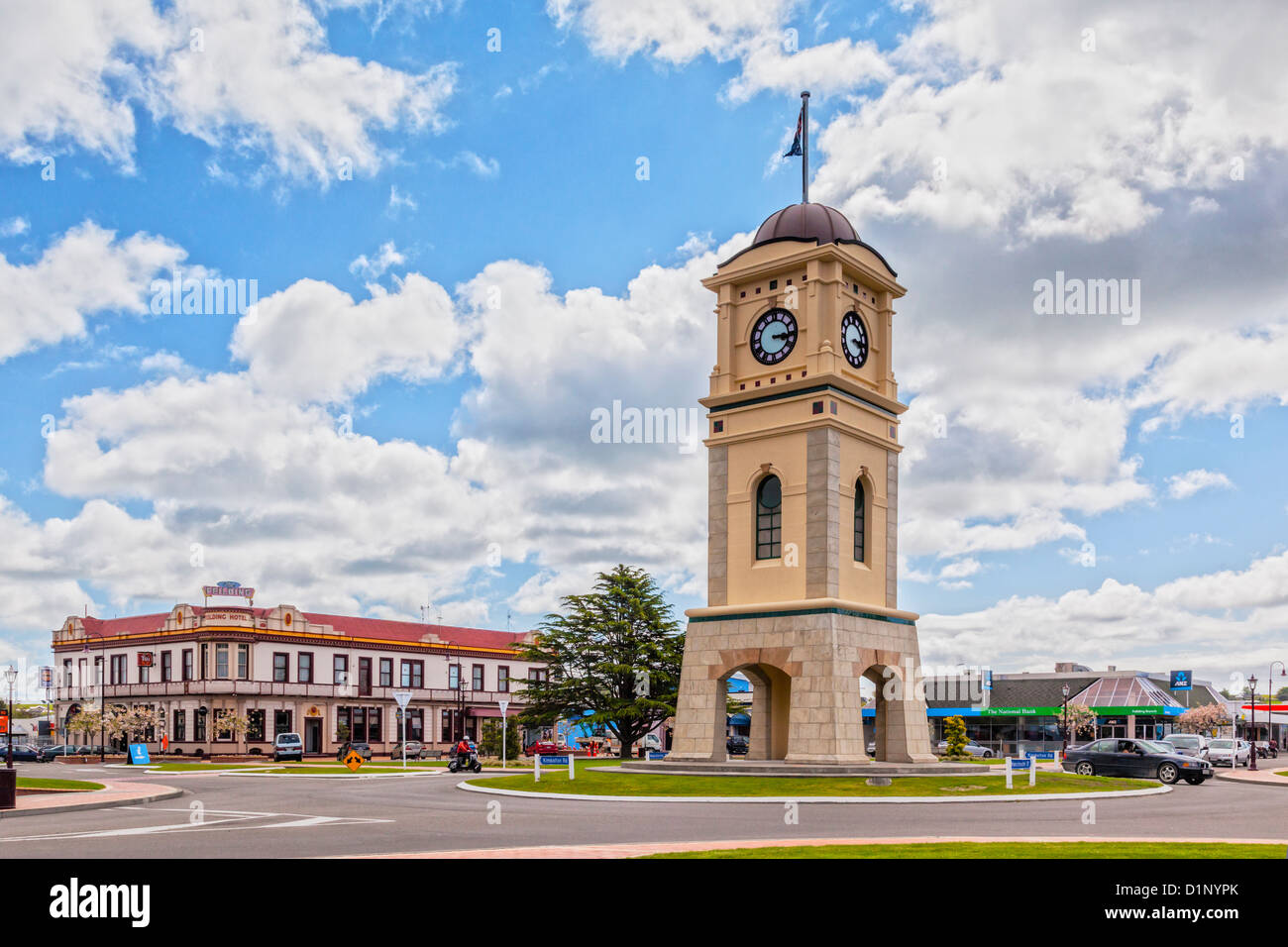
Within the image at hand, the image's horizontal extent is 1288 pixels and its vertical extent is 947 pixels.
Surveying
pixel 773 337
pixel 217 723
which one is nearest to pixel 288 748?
pixel 217 723

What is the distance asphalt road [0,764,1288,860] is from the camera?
16.9 meters

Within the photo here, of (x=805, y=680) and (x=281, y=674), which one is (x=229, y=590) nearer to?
(x=281, y=674)

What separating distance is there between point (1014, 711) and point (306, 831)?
75.2 meters

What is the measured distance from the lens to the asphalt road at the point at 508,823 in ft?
55.5

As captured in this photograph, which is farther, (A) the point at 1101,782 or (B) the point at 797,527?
(B) the point at 797,527

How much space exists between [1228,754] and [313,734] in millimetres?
53438

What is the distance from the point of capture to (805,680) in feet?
119

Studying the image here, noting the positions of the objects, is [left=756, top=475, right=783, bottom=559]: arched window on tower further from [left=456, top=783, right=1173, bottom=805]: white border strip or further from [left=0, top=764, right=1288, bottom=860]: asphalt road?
[left=0, top=764, right=1288, bottom=860]: asphalt road

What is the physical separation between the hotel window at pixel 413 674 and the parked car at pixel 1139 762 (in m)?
55.0
